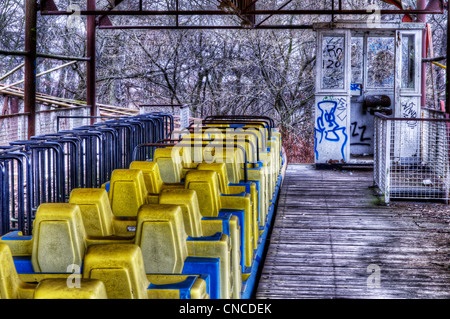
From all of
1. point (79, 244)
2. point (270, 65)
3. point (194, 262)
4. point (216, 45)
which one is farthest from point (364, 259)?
point (216, 45)

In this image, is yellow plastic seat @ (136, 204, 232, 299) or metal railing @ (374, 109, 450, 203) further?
metal railing @ (374, 109, 450, 203)

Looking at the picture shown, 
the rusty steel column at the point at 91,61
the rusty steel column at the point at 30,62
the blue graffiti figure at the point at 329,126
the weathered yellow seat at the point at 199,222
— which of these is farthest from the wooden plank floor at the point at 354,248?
the rusty steel column at the point at 91,61

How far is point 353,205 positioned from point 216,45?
14.8 metres

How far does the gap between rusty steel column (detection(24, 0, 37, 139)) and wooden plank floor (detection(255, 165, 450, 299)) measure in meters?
4.41

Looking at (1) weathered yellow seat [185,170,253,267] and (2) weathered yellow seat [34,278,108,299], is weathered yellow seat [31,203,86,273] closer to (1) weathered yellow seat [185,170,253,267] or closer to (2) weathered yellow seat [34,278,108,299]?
(2) weathered yellow seat [34,278,108,299]

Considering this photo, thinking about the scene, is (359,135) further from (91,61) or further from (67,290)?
(67,290)

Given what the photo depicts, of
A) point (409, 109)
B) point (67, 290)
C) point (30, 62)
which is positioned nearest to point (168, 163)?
point (67, 290)

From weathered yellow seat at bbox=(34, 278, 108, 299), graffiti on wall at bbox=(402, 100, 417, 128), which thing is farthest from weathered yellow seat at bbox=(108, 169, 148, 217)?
graffiti on wall at bbox=(402, 100, 417, 128)

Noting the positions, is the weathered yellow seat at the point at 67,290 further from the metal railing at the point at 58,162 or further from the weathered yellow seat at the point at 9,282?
the metal railing at the point at 58,162

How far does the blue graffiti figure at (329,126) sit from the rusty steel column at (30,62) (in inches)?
202

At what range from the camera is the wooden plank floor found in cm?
512

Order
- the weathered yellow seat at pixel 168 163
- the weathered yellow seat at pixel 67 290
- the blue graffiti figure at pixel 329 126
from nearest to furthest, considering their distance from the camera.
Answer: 1. the weathered yellow seat at pixel 67 290
2. the weathered yellow seat at pixel 168 163
3. the blue graffiti figure at pixel 329 126

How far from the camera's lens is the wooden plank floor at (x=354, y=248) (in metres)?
5.12

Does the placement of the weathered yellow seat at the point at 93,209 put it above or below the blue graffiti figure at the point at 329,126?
below
